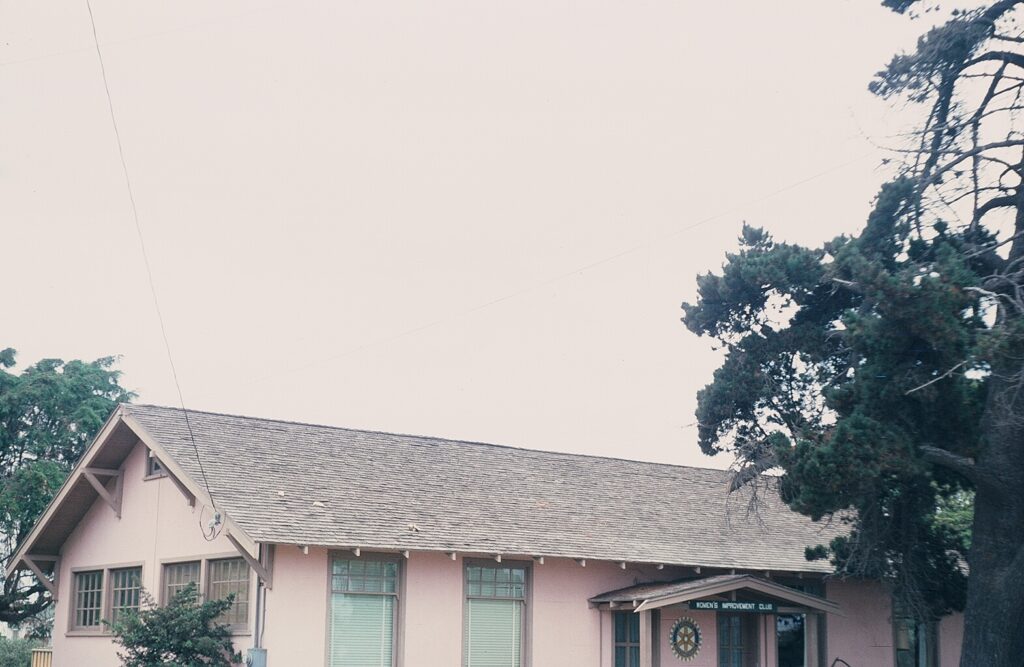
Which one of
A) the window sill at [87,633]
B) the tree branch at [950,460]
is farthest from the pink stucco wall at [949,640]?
the window sill at [87,633]

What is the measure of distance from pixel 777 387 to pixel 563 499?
6.64m

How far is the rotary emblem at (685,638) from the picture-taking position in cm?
2198

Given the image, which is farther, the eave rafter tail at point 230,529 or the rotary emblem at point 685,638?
the rotary emblem at point 685,638

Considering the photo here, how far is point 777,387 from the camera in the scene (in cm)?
1834

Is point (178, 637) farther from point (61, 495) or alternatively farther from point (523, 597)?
point (61, 495)

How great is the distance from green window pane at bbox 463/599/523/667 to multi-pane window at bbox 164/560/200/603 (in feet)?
15.5

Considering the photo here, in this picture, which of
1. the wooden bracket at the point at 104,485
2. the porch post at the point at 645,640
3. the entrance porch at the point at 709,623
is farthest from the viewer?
the wooden bracket at the point at 104,485

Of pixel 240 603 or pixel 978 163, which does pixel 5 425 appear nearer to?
pixel 240 603

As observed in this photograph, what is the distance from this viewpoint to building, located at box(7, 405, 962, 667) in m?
18.7

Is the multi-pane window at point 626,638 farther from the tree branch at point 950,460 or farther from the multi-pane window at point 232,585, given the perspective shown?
the tree branch at point 950,460

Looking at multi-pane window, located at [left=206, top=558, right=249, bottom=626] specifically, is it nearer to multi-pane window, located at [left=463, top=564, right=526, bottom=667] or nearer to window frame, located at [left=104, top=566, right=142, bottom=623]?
window frame, located at [left=104, top=566, right=142, bottom=623]

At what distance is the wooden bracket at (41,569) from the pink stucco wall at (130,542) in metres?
0.17

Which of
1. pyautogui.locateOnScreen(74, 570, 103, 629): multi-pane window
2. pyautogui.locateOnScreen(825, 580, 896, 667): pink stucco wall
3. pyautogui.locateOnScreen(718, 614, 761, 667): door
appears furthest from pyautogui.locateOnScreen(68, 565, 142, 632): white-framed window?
pyautogui.locateOnScreen(825, 580, 896, 667): pink stucco wall

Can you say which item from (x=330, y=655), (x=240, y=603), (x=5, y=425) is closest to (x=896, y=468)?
(x=330, y=655)
